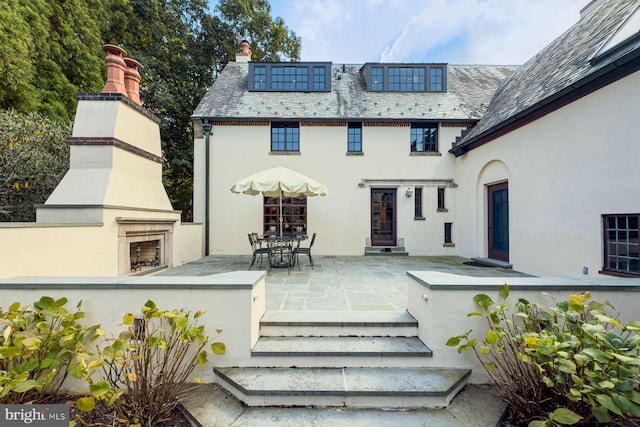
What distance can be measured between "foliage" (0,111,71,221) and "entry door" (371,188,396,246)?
33.4ft

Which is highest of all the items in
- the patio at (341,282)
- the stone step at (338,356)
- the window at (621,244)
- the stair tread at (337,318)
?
the window at (621,244)

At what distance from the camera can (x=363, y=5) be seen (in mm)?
11039

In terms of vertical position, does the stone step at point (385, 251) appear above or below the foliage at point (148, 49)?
below

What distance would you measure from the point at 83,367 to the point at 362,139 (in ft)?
32.7

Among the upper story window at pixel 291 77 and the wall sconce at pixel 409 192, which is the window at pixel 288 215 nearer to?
the wall sconce at pixel 409 192

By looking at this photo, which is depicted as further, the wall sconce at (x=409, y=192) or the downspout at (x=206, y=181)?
the wall sconce at (x=409, y=192)

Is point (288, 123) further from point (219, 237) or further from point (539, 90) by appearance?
point (539, 90)

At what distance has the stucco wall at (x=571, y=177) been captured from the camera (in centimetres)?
442

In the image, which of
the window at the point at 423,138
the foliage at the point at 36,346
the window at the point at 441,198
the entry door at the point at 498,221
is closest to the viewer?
the foliage at the point at 36,346

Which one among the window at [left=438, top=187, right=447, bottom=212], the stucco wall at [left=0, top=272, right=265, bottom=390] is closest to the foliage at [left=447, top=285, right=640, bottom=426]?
the stucco wall at [left=0, top=272, right=265, bottom=390]

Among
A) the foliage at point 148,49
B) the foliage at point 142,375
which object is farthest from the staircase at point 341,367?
the foliage at point 148,49

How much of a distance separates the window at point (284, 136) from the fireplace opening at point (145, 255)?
5.45 meters

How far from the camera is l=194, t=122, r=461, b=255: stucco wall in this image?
33.5 feet

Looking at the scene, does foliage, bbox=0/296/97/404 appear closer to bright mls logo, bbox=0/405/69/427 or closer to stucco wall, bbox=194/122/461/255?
bright mls logo, bbox=0/405/69/427
